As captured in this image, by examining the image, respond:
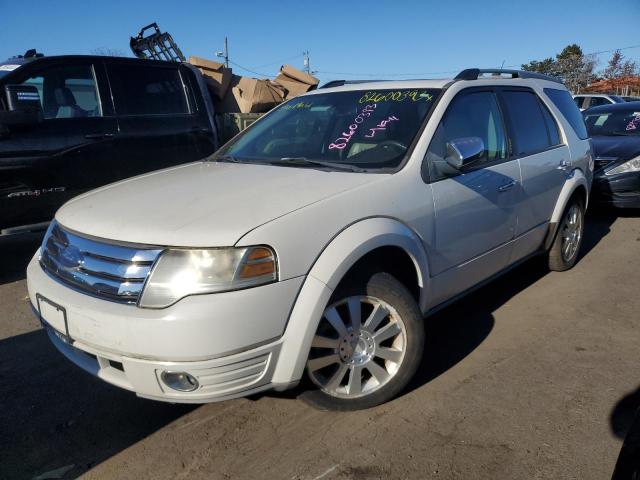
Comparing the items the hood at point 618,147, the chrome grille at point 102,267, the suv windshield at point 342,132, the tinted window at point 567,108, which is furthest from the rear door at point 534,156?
the hood at point 618,147

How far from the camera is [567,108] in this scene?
4.87 metres

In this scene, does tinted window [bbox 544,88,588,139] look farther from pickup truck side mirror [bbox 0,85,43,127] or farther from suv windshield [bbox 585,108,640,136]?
pickup truck side mirror [bbox 0,85,43,127]

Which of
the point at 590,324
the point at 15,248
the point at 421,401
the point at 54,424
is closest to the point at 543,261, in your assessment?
the point at 590,324

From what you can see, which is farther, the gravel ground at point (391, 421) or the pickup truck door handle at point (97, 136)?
the pickup truck door handle at point (97, 136)

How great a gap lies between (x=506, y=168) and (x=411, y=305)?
145 cm

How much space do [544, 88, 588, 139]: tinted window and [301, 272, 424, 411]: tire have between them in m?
2.97

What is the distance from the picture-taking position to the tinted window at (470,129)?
3053mm

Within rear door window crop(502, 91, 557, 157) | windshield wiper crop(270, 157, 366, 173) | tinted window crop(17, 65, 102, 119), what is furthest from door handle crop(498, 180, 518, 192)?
tinted window crop(17, 65, 102, 119)

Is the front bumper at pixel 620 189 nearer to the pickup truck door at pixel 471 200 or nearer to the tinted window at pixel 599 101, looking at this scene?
the pickup truck door at pixel 471 200

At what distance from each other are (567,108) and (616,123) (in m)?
3.87

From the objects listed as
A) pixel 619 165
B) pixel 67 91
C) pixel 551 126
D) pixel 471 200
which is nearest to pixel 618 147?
pixel 619 165

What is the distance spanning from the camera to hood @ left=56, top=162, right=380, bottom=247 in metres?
2.21

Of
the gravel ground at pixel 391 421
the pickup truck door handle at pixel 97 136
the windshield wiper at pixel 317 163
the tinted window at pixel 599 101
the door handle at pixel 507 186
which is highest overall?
the windshield wiper at pixel 317 163

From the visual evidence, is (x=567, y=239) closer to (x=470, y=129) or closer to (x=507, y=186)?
(x=507, y=186)
